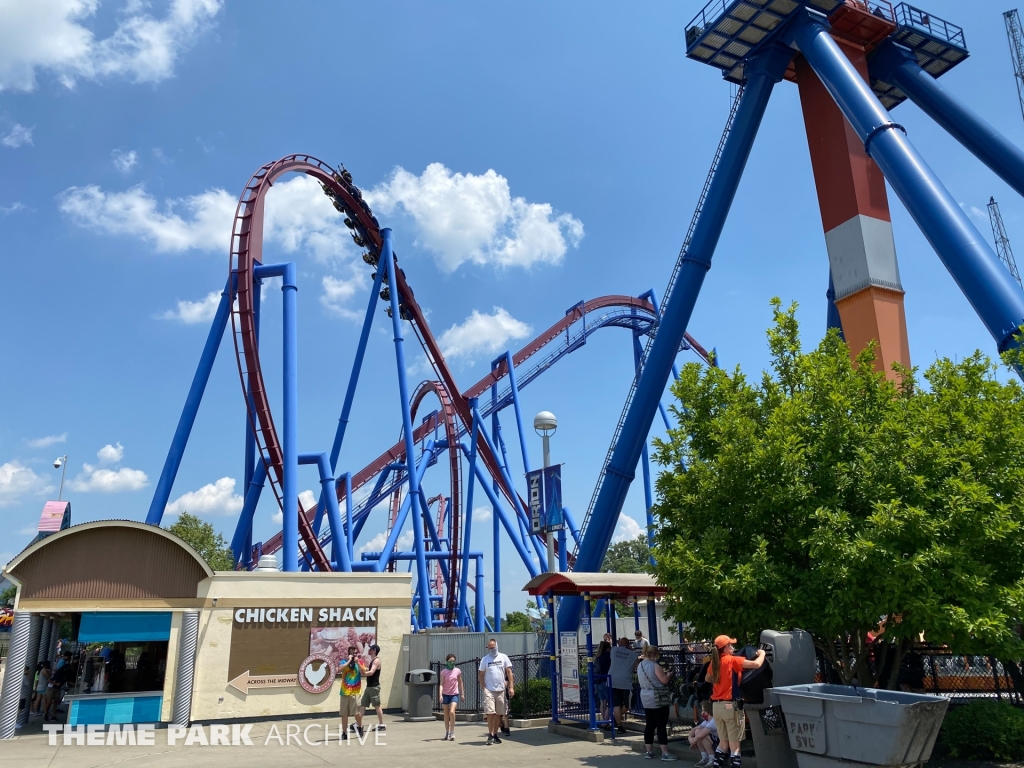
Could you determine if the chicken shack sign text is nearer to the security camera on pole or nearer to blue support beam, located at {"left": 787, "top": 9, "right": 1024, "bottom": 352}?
the security camera on pole

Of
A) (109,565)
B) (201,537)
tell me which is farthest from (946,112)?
(201,537)

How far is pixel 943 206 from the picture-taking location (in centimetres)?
1311

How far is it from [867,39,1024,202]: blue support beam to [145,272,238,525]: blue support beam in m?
17.7

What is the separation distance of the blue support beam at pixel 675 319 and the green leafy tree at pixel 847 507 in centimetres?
750

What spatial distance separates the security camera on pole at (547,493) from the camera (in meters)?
13.0

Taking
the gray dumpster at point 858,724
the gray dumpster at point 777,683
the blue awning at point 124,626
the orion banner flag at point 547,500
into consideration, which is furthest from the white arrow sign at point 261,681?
the gray dumpster at point 858,724

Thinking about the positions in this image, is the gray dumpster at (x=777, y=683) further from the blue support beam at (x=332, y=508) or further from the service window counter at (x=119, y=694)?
the blue support beam at (x=332, y=508)

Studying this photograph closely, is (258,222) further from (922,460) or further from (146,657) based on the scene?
(922,460)

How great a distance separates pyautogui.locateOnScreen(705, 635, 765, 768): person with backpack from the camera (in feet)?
24.4

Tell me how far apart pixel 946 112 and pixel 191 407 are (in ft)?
63.1

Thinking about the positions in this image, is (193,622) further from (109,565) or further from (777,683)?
(777,683)

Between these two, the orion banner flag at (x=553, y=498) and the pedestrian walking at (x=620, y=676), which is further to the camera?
the orion banner flag at (x=553, y=498)

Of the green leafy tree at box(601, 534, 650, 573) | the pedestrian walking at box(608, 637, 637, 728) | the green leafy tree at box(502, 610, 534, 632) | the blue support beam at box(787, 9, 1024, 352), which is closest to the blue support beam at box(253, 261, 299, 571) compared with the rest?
the pedestrian walking at box(608, 637, 637, 728)

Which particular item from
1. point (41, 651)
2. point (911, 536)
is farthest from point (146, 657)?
point (911, 536)
